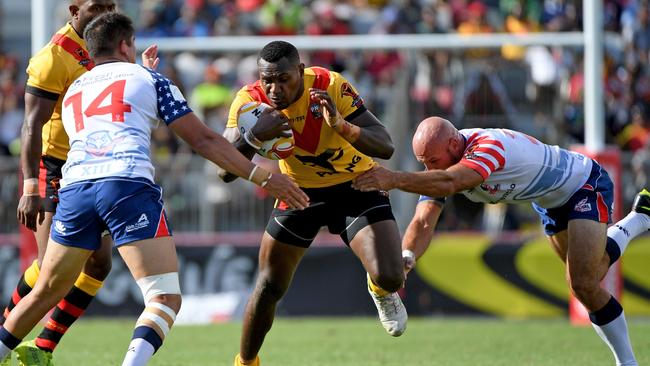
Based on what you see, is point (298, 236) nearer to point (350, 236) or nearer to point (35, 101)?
point (350, 236)

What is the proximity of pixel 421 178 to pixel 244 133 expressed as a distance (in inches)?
49.9

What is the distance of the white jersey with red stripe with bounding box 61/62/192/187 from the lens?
21.5 feet

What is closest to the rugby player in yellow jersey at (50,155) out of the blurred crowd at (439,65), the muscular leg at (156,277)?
the muscular leg at (156,277)

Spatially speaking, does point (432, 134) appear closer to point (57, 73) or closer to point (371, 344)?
point (57, 73)

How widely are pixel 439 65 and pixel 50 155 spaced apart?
7.94 metres

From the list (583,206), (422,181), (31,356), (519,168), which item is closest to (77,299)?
(31,356)

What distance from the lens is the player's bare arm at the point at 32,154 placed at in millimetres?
7914

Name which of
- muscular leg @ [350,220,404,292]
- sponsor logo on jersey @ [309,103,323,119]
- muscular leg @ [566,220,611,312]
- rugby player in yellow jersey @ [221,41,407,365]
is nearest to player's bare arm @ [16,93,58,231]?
rugby player in yellow jersey @ [221,41,407,365]

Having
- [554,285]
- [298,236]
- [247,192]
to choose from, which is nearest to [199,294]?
[247,192]

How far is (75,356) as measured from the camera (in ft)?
32.6

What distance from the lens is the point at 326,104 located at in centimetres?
731

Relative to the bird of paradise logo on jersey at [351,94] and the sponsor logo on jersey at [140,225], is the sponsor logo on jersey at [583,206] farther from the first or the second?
the sponsor logo on jersey at [140,225]

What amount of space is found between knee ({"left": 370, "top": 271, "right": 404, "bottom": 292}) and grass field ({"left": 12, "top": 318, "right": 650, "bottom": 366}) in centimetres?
149

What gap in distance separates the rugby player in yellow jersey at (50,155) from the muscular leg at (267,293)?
47.6 inches
